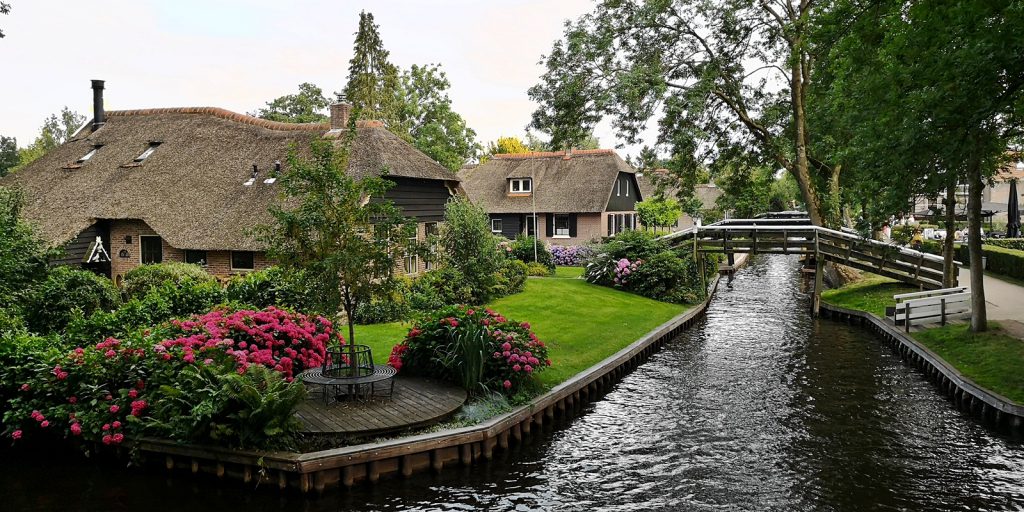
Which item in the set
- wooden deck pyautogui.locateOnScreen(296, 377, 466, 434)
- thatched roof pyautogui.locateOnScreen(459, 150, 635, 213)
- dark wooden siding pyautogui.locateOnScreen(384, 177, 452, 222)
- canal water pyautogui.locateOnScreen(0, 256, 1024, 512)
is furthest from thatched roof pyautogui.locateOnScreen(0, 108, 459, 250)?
thatched roof pyautogui.locateOnScreen(459, 150, 635, 213)

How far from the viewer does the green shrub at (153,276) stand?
840 inches

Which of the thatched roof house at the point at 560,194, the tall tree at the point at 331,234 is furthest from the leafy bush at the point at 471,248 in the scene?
the thatched roof house at the point at 560,194

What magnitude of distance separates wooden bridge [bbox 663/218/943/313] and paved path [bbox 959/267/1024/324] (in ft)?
5.99

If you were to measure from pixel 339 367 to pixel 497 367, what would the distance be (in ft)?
10.2

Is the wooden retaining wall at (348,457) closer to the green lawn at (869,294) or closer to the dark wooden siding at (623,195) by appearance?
the green lawn at (869,294)

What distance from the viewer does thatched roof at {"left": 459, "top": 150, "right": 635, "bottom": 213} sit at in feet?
146

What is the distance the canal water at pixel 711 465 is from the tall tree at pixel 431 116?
34.7m

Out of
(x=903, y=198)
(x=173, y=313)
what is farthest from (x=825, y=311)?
(x=173, y=313)

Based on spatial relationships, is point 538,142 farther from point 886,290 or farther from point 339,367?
point 339,367

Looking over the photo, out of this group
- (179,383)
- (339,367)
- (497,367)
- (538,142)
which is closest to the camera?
(179,383)

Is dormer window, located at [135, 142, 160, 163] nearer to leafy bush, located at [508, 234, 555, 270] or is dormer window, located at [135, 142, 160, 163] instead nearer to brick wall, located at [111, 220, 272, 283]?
brick wall, located at [111, 220, 272, 283]

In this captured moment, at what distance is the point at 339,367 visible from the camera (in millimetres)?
12562

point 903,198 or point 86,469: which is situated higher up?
point 903,198

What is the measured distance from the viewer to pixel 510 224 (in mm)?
46031
